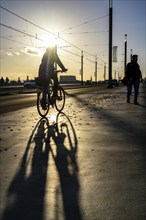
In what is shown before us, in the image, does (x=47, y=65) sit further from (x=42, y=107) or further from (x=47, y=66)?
(x=42, y=107)

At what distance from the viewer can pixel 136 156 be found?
465cm

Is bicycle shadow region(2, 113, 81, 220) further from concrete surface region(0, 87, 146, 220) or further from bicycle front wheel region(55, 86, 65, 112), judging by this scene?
bicycle front wheel region(55, 86, 65, 112)

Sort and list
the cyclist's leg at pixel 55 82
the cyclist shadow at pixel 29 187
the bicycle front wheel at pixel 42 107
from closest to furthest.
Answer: the cyclist shadow at pixel 29 187, the bicycle front wheel at pixel 42 107, the cyclist's leg at pixel 55 82

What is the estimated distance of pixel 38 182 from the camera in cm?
358

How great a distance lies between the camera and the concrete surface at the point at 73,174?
2850 mm

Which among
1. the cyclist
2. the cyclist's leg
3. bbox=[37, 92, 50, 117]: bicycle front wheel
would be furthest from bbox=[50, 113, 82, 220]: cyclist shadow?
the cyclist's leg

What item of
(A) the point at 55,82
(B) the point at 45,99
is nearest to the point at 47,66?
(A) the point at 55,82

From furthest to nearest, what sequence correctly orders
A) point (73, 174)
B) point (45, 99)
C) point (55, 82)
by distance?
1. point (55, 82)
2. point (45, 99)
3. point (73, 174)

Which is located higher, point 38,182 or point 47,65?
point 47,65

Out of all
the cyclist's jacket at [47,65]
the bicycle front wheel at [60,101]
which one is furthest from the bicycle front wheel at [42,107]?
the bicycle front wheel at [60,101]

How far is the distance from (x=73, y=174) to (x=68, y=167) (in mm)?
292

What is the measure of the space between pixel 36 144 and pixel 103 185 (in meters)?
2.23

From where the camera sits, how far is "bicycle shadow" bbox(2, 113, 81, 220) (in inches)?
111

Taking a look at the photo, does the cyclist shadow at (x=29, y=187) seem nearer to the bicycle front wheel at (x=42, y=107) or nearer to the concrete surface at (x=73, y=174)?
the concrete surface at (x=73, y=174)
